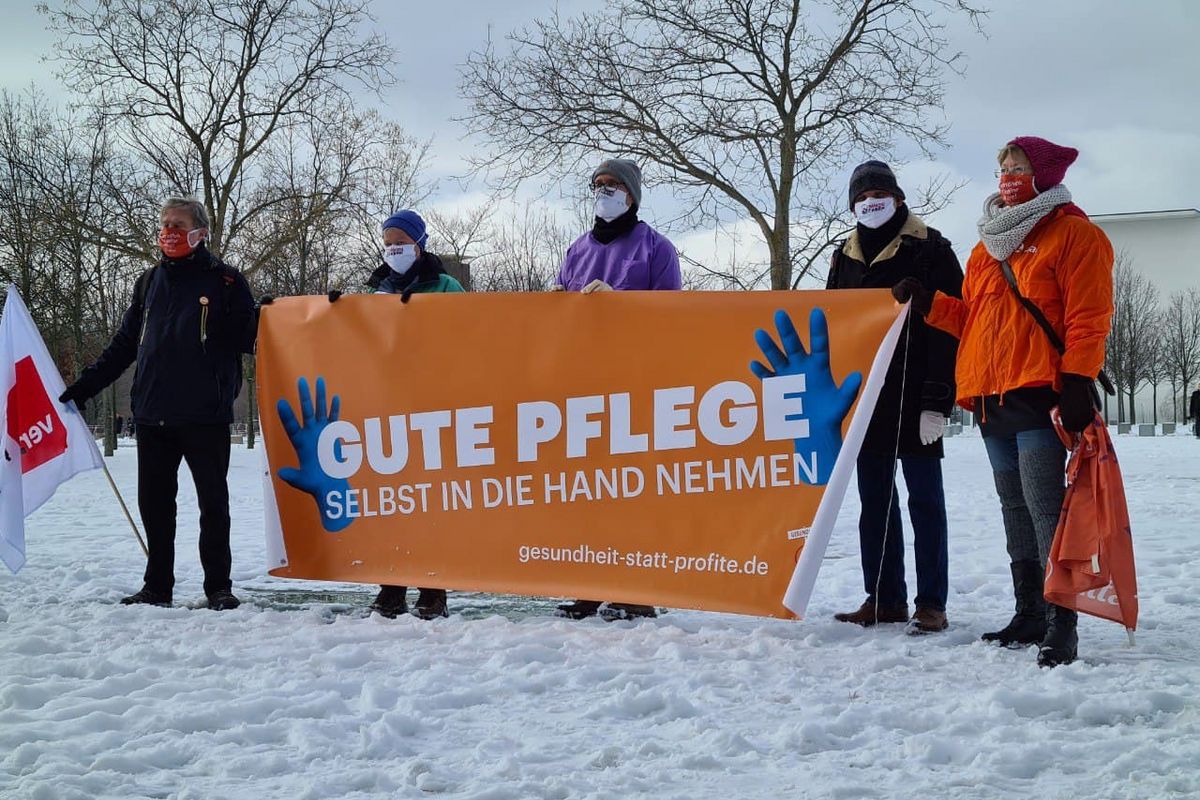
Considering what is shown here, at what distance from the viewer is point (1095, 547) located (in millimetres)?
3967

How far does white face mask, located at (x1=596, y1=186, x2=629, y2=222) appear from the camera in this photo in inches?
209

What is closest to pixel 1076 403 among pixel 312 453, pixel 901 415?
pixel 901 415

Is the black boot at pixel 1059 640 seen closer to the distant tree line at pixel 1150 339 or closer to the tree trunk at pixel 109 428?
the tree trunk at pixel 109 428

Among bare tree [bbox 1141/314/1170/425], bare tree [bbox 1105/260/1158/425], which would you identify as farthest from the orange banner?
bare tree [bbox 1141/314/1170/425]

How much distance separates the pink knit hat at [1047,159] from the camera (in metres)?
4.25

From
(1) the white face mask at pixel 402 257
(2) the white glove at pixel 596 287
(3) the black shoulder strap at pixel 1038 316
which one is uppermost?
(1) the white face mask at pixel 402 257

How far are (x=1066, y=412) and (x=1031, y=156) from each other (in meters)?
1.05

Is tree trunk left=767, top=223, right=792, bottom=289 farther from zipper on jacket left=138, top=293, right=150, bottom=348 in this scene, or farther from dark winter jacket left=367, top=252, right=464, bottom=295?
zipper on jacket left=138, top=293, right=150, bottom=348

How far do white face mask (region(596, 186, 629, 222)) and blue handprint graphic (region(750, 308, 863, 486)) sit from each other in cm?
112

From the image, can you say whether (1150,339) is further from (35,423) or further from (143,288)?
(35,423)

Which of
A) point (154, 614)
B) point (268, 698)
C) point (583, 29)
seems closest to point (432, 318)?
point (154, 614)

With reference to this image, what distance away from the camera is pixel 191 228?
5.57m

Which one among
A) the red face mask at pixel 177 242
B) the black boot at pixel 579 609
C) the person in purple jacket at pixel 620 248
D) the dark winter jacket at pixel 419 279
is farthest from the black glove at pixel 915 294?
the red face mask at pixel 177 242

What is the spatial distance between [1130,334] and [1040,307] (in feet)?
154
